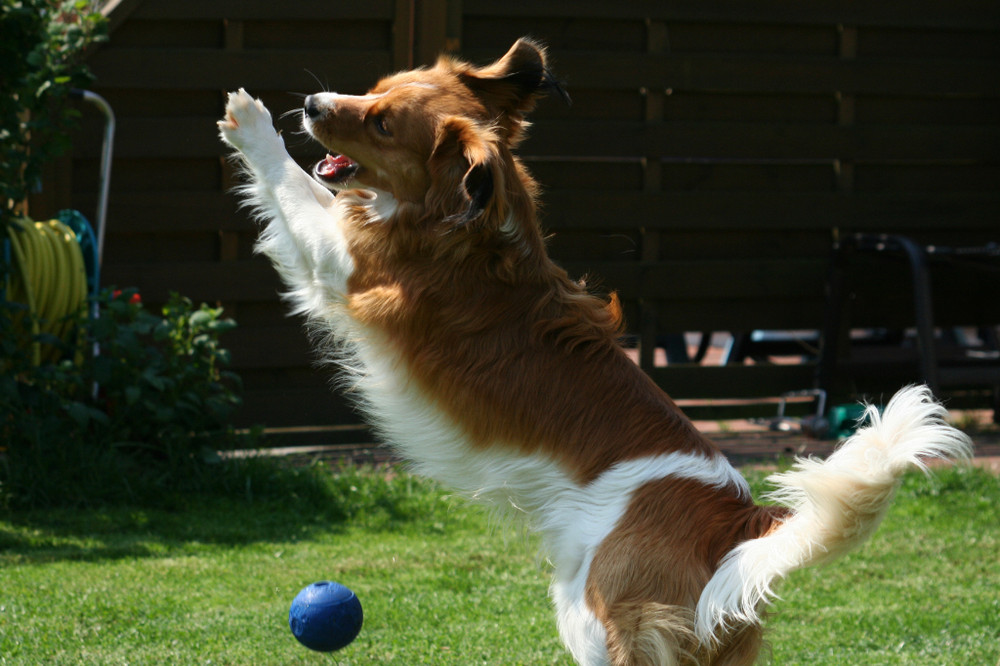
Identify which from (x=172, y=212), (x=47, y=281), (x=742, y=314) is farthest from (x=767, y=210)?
(x=47, y=281)

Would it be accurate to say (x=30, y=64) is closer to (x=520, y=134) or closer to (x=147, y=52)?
(x=147, y=52)

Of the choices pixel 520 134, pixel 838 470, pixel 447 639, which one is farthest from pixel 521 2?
pixel 838 470

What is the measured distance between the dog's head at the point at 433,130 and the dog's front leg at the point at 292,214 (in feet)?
0.45

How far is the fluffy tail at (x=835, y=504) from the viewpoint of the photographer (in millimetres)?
2324

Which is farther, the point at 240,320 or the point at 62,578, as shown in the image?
the point at 240,320

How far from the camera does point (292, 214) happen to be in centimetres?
331

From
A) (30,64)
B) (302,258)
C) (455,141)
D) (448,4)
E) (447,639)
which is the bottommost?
(447,639)

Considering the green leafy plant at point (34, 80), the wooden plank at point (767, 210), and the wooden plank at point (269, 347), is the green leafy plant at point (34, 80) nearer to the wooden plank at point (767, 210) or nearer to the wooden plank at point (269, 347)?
the wooden plank at point (269, 347)

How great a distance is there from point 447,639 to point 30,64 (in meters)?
3.16

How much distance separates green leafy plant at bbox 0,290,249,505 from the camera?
16.0 feet

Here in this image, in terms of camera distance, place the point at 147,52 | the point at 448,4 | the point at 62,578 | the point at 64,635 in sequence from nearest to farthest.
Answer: the point at 64,635
the point at 62,578
the point at 147,52
the point at 448,4

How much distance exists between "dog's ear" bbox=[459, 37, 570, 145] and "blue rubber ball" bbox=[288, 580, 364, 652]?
4.90 feet

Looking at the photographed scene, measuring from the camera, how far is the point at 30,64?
15.8ft

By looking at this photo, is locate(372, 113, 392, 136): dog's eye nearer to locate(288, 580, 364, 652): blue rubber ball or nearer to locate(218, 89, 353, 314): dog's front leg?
locate(218, 89, 353, 314): dog's front leg
